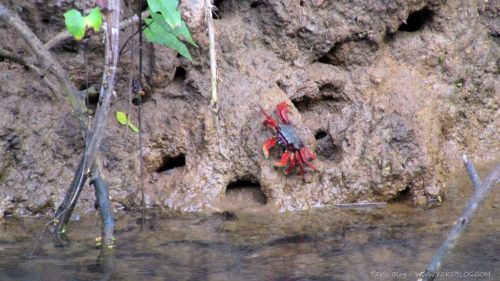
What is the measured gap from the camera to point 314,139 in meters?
5.69

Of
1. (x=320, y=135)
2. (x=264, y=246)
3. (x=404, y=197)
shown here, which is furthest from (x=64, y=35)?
(x=404, y=197)

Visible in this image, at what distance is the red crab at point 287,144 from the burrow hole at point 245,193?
23 centimetres

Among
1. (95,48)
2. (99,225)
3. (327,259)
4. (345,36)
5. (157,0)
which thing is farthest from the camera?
(345,36)

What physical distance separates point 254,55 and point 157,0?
1874 millimetres

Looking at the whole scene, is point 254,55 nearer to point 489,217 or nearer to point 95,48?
point 95,48

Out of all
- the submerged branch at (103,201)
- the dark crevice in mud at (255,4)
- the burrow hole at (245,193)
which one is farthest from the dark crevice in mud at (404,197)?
the submerged branch at (103,201)

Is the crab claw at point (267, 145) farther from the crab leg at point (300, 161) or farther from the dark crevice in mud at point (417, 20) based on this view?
the dark crevice in mud at point (417, 20)

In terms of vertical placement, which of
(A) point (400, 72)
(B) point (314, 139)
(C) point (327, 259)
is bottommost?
(C) point (327, 259)

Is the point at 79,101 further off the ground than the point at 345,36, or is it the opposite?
the point at 345,36

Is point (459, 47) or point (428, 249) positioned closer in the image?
point (428, 249)

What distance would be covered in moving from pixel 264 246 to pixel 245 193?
841mm

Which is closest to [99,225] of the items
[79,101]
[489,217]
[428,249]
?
[79,101]

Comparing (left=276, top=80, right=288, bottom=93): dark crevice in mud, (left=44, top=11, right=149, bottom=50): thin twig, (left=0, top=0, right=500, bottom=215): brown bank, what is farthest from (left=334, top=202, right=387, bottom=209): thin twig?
(left=44, top=11, right=149, bottom=50): thin twig

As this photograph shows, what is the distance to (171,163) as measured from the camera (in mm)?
5688
